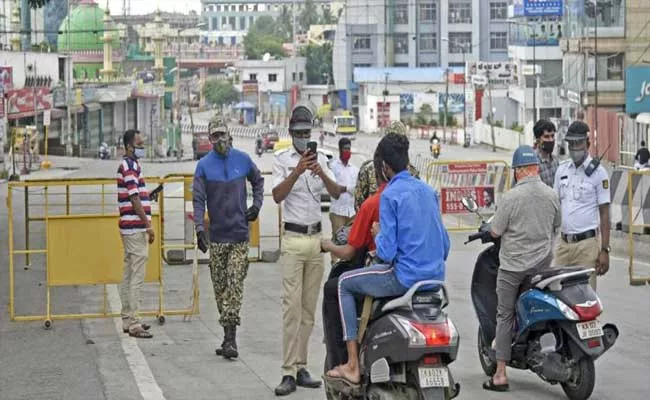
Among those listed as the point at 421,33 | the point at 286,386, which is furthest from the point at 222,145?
the point at 421,33

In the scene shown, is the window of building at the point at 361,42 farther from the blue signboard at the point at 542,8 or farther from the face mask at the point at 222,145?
the face mask at the point at 222,145

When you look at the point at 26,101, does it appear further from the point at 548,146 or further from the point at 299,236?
the point at 299,236

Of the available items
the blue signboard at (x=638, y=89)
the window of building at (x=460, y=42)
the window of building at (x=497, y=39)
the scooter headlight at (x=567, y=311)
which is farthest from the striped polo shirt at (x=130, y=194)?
the window of building at (x=497, y=39)

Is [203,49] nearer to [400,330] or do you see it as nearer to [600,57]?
[600,57]

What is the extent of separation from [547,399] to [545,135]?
2.66m

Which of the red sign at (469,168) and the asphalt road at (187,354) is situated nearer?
the asphalt road at (187,354)

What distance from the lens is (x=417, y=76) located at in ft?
407

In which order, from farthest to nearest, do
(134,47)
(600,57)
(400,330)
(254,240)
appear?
(134,47) → (600,57) → (254,240) → (400,330)

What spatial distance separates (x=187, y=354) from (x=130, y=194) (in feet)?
5.76

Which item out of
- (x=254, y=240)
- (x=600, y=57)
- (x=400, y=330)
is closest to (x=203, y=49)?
(x=600, y=57)

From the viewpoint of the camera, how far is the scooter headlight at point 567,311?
10.3m

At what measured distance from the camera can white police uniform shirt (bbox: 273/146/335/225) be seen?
11.0 m

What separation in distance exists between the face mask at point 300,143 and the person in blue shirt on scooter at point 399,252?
1893mm

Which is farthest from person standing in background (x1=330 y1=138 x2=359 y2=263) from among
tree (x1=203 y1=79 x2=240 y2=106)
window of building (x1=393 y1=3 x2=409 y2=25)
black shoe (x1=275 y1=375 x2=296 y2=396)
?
tree (x1=203 y1=79 x2=240 y2=106)
